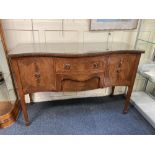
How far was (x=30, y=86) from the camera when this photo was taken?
4.08ft

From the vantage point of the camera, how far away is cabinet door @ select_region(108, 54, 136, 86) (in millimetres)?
1262

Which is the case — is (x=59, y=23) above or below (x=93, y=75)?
above

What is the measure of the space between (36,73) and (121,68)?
0.81 m

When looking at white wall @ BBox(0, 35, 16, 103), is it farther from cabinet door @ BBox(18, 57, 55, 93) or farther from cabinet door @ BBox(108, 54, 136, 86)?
cabinet door @ BBox(108, 54, 136, 86)

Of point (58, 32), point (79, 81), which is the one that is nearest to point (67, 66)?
point (79, 81)

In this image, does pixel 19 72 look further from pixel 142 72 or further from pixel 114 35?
pixel 142 72

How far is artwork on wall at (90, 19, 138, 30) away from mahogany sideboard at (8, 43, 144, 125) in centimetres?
43

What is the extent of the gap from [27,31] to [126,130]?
4.91 feet

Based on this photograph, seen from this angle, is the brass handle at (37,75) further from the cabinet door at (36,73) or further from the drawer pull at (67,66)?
the drawer pull at (67,66)

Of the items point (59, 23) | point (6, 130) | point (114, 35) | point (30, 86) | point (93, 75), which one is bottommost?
point (6, 130)
